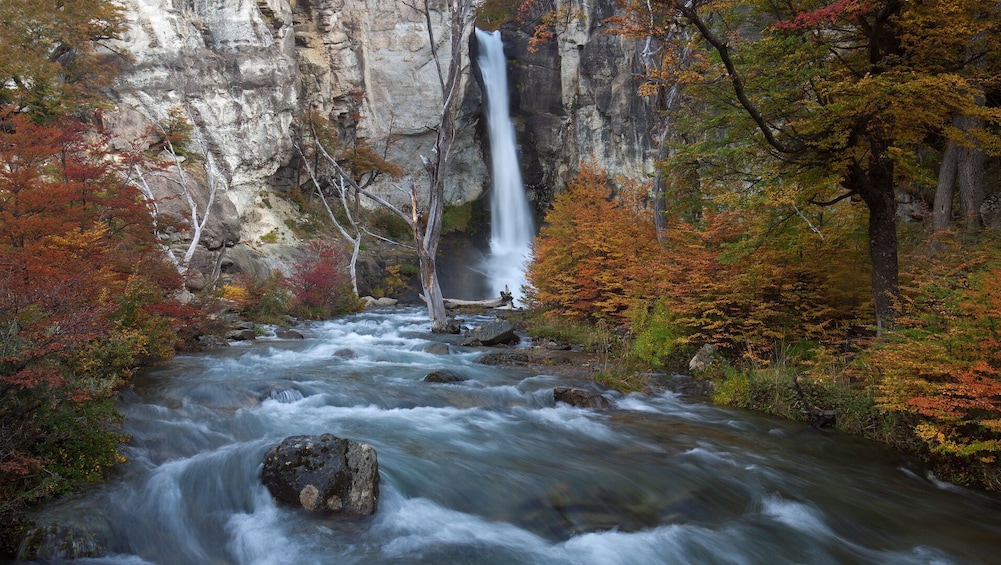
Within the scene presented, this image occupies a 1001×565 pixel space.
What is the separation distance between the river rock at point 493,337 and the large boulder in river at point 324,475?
338 inches

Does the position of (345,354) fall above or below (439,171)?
below

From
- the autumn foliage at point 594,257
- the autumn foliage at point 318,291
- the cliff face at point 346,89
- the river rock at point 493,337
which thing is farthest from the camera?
the cliff face at point 346,89

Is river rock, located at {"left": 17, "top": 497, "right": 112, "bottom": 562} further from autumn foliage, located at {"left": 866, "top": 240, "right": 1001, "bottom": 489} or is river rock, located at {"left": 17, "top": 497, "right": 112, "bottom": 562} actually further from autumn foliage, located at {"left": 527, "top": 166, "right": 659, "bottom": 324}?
autumn foliage, located at {"left": 527, "top": 166, "right": 659, "bottom": 324}

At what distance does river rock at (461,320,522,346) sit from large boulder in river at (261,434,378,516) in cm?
859

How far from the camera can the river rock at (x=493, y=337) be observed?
1345 centimetres

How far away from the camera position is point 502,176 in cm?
3822

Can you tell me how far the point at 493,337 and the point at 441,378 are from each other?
434cm

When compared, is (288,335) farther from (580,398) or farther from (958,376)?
(958,376)

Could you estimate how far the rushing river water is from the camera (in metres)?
4.30

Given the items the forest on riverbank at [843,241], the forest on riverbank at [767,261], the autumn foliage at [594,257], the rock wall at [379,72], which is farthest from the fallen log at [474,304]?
the forest on riverbank at [843,241]

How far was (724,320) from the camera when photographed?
33.1 feet

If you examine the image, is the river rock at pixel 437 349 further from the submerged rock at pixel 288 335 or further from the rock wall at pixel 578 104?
the rock wall at pixel 578 104

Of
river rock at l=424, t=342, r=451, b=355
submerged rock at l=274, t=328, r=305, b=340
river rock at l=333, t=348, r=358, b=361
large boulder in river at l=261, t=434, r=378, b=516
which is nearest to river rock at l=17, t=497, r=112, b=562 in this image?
large boulder in river at l=261, t=434, r=378, b=516

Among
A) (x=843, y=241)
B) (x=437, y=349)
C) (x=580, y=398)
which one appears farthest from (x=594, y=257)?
(x=580, y=398)
